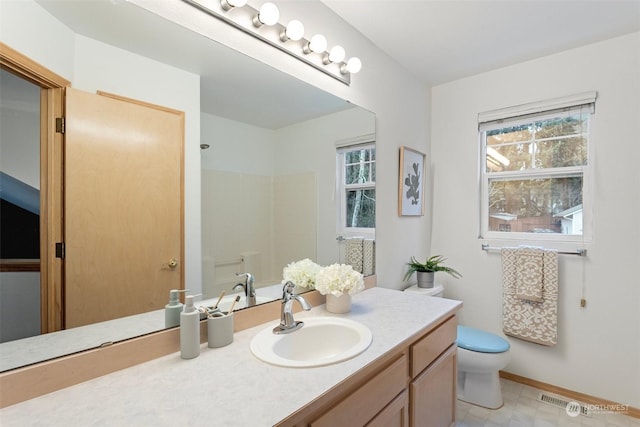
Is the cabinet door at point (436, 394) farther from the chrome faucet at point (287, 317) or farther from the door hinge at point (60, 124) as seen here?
the door hinge at point (60, 124)

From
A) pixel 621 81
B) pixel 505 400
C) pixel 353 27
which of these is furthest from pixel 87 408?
pixel 621 81

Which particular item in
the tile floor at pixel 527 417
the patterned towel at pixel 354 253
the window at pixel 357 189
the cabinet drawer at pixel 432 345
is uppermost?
the window at pixel 357 189

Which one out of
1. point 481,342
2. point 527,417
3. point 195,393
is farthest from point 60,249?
point 527,417

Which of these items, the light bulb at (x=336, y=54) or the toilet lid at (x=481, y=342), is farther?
the toilet lid at (x=481, y=342)

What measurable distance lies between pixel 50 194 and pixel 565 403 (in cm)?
298

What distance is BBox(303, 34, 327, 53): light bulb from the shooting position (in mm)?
1540

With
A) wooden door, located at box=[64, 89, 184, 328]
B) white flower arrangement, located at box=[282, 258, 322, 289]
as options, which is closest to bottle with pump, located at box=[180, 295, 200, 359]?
wooden door, located at box=[64, 89, 184, 328]

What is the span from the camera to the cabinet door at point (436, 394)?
1.29 meters

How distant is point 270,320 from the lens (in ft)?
4.43

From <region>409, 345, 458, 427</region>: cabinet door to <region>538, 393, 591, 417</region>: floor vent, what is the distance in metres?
0.96

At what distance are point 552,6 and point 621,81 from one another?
761mm

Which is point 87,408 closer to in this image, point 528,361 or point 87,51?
point 87,51

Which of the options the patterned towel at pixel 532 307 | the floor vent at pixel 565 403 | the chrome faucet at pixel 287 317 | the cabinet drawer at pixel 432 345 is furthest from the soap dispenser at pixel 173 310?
the floor vent at pixel 565 403

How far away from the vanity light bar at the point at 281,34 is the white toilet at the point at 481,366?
1.84 meters
